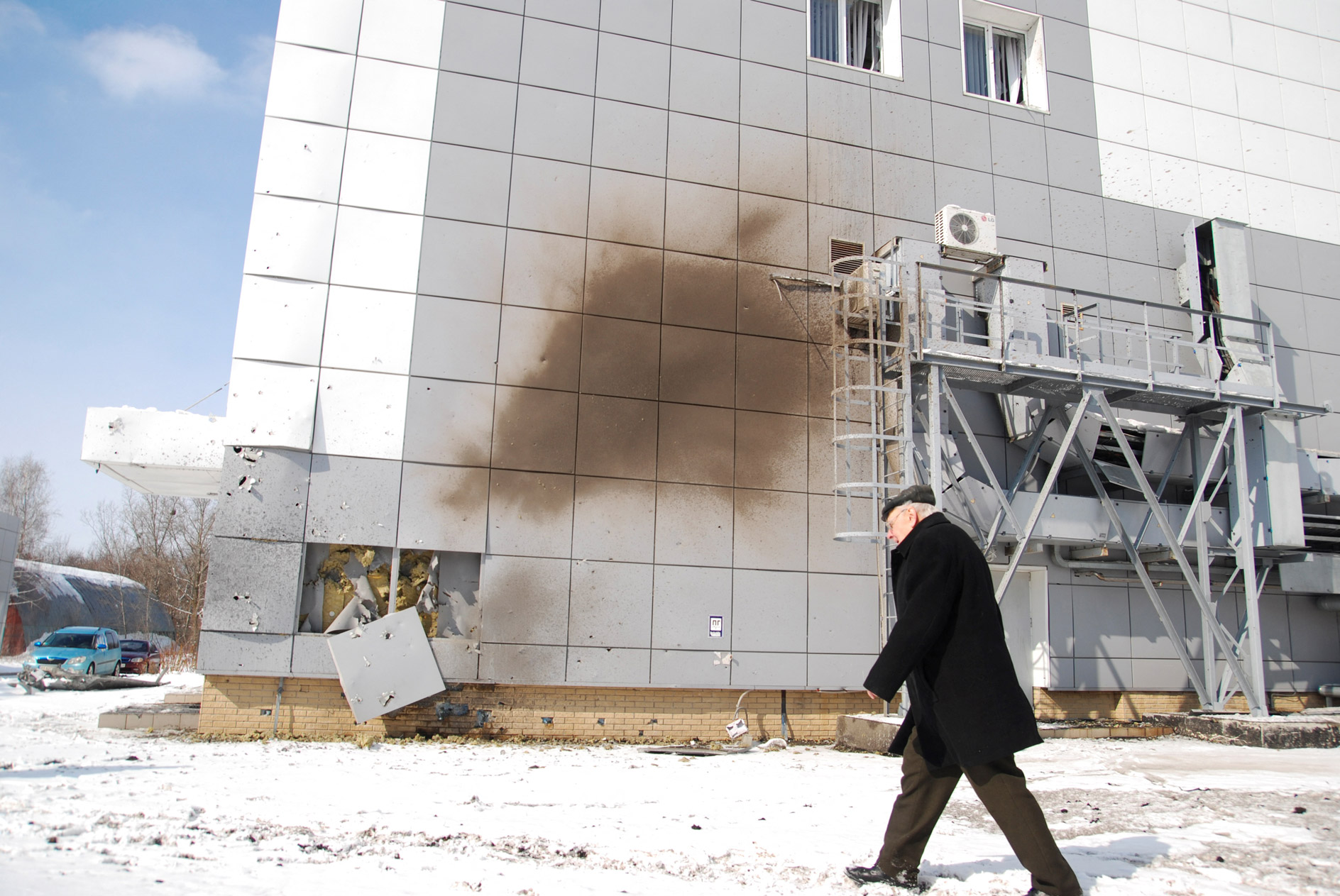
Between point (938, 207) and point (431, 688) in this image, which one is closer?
point (431, 688)

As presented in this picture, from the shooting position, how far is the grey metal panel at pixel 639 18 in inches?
479

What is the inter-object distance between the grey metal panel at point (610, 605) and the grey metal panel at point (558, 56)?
271 inches

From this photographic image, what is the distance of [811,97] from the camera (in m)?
13.0

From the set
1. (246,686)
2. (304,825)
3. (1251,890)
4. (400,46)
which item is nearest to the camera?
(1251,890)

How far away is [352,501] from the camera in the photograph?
34.2 ft

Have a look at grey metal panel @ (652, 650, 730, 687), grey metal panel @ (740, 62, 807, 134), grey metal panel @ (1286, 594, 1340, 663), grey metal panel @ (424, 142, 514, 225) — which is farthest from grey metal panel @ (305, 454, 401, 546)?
grey metal panel @ (1286, 594, 1340, 663)

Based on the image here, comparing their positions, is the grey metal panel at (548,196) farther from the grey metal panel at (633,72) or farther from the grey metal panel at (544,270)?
the grey metal panel at (633,72)

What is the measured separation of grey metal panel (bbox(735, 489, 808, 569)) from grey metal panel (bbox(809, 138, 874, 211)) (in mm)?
4746

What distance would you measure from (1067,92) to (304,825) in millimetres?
15990

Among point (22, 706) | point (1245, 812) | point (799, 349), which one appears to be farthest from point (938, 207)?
point (22, 706)

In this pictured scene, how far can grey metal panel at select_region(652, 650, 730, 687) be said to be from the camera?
10875mm

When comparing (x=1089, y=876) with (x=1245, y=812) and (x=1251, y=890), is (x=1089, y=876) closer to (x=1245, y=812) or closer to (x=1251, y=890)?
(x=1251, y=890)

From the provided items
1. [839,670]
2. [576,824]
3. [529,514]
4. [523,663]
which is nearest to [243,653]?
[523,663]

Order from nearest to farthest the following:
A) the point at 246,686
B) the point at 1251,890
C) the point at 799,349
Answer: the point at 1251,890
the point at 246,686
the point at 799,349
